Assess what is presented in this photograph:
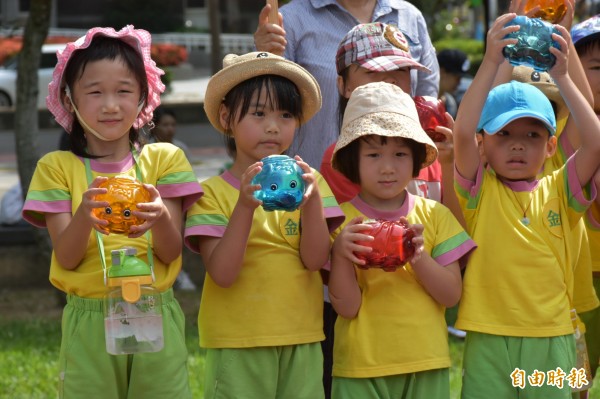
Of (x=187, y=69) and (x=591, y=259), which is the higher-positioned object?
(x=591, y=259)

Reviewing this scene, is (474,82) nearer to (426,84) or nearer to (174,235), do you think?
(426,84)

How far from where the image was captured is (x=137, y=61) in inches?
160

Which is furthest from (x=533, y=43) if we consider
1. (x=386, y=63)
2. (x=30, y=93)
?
(x=30, y=93)

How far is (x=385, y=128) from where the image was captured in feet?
13.2

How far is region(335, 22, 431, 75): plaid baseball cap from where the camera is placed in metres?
4.45

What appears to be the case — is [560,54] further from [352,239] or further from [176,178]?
[176,178]

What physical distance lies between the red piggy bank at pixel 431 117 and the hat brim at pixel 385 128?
0.28 metres

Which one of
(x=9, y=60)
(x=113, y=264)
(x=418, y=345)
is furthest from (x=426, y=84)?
(x=9, y=60)

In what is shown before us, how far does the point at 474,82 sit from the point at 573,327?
1058 millimetres

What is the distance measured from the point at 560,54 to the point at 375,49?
0.80 m

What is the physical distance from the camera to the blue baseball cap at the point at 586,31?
15.7 feet

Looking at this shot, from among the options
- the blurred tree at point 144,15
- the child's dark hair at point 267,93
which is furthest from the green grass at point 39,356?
the blurred tree at point 144,15

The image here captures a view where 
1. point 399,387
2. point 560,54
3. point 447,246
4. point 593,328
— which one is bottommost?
point 593,328

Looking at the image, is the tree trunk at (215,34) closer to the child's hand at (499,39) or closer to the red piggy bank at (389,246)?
the child's hand at (499,39)
